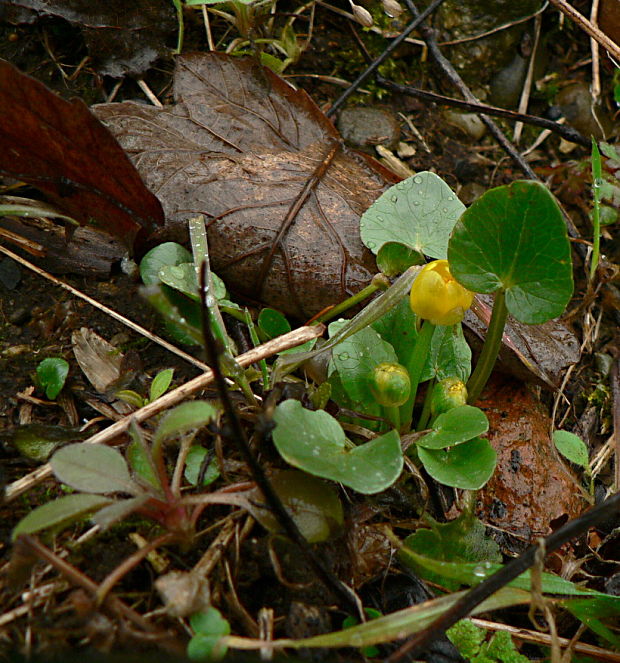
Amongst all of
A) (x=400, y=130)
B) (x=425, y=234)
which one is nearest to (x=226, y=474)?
(x=425, y=234)

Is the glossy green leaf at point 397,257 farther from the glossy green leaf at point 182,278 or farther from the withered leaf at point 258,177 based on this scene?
the glossy green leaf at point 182,278

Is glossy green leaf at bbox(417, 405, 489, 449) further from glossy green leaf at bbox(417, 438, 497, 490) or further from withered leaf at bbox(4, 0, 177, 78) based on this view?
withered leaf at bbox(4, 0, 177, 78)

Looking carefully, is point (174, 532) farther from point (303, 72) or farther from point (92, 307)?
point (303, 72)

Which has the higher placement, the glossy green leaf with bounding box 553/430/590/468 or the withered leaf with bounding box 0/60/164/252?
the withered leaf with bounding box 0/60/164/252

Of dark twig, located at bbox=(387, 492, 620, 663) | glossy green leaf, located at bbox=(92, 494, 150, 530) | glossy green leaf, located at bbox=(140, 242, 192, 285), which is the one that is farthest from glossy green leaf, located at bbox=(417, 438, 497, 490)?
glossy green leaf, located at bbox=(140, 242, 192, 285)

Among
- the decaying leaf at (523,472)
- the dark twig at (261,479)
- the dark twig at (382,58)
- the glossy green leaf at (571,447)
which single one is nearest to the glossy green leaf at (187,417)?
the dark twig at (261,479)

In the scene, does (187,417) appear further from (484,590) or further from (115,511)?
(484,590)
